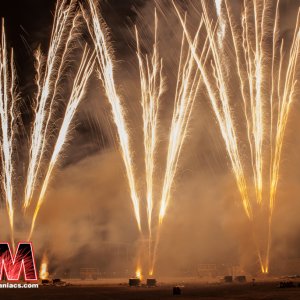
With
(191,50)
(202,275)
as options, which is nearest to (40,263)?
(202,275)

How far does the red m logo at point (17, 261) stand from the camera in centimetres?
2817

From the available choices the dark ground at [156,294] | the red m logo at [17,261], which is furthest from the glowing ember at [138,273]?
the red m logo at [17,261]

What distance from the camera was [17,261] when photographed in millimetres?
28188

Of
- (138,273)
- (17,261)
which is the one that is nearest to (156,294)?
(17,261)

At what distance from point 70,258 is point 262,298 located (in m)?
Result: 35.9

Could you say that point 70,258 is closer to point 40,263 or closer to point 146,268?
point 40,263

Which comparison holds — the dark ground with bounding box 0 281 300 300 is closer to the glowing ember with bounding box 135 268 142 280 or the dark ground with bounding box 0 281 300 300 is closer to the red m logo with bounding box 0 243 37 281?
the red m logo with bounding box 0 243 37 281

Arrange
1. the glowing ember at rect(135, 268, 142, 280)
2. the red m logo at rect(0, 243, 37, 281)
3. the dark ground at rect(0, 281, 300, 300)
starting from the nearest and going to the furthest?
the dark ground at rect(0, 281, 300, 300) < the red m logo at rect(0, 243, 37, 281) < the glowing ember at rect(135, 268, 142, 280)

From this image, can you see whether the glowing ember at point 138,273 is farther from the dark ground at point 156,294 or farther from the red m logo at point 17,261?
the red m logo at point 17,261

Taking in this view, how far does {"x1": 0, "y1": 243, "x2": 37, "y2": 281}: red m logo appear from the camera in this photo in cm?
2817

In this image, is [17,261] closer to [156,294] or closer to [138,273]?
[156,294]

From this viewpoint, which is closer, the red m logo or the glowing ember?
the red m logo

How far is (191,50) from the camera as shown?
2958 centimetres

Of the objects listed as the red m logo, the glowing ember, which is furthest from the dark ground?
the glowing ember
